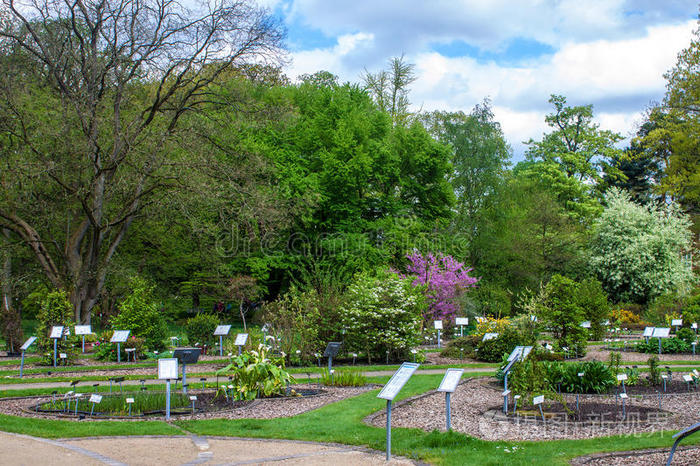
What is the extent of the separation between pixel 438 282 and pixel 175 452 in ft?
61.6

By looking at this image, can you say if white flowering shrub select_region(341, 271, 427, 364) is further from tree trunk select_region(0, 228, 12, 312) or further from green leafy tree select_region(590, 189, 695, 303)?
green leafy tree select_region(590, 189, 695, 303)

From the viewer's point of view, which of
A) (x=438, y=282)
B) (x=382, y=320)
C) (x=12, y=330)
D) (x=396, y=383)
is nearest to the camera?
(x=396, y=383)

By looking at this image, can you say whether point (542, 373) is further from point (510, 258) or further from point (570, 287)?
point (510, 258)

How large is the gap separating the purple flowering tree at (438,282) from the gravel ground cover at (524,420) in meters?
12.3

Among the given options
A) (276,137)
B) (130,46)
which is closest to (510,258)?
(276,137)

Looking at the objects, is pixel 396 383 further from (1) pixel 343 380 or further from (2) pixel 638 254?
(2) pixel 638 254

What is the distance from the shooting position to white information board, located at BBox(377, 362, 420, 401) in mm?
7091

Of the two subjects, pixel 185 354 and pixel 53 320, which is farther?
pixel 53 320

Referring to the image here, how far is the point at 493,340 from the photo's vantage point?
17.9m

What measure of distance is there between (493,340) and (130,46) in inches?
638

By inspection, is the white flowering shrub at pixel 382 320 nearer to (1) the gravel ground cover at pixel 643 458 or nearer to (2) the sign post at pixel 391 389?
(2) the sign post at pixel 391 389

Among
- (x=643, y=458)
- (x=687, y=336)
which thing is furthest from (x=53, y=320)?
(x=687, y=336)

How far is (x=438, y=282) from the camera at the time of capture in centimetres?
2536

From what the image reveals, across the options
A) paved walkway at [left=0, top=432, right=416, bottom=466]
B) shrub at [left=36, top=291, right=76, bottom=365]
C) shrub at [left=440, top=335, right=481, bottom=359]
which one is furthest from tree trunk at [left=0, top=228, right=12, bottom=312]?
paved walkway at [left=0, top=432, right=416, bottom=466]
